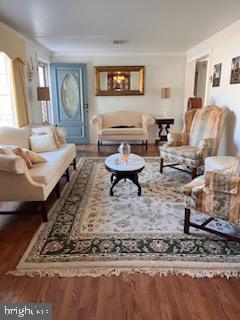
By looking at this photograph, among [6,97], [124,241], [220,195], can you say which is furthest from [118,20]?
[124,241]

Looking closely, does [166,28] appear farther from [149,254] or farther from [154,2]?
[149,254]

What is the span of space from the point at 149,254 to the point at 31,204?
5.53 feet

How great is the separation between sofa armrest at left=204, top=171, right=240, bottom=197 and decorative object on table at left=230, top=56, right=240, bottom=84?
2.28m

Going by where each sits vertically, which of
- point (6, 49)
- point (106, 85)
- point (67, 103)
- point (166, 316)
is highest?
point (6, 49)

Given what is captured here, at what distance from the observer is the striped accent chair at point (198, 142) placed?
349cm

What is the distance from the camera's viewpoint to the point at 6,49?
343 cm

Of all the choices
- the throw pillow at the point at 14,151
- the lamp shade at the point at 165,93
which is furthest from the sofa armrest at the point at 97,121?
the throw pillow at the point at 14,151

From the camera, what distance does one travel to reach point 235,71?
365cm

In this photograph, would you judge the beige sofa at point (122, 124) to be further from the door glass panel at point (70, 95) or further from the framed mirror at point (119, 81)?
the door glass panel at point (70, 95)

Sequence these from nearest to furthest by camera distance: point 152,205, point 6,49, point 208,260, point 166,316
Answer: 1. point 166,316
2. point 208,260
3. point 152,205
4. point 6,49

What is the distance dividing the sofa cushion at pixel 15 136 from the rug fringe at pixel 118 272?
196 centimetres

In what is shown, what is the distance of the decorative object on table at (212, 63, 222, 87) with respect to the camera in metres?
4.20

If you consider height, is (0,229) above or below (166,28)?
below

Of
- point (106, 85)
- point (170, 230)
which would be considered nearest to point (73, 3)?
point (170, 230)
